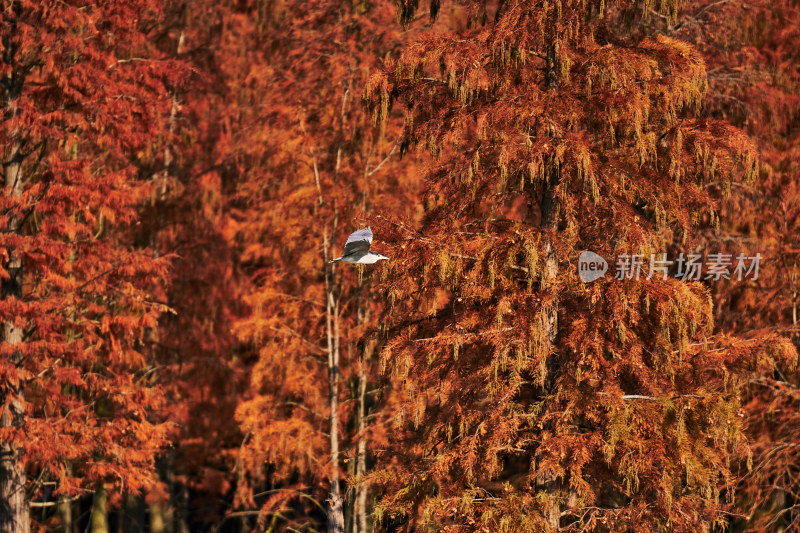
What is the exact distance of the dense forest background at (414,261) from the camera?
11.0m

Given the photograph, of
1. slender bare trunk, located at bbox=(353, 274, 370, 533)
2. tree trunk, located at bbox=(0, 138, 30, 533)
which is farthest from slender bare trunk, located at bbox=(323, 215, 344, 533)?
tree trunk, located at bbox=(0, 138, 30, 533)

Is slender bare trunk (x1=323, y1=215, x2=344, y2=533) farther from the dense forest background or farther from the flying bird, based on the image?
the flying bird

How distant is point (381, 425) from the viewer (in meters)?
18.8

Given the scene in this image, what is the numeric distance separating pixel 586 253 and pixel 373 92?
9.01 feet

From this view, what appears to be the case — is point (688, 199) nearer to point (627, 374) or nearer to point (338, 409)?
point (627, 374)

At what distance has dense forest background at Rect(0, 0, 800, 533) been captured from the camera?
36.2 feet

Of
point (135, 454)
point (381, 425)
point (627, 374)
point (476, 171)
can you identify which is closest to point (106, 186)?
point (135, 454)

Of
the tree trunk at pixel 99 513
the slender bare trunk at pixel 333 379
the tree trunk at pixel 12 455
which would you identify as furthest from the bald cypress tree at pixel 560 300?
the tree trunk at pixel 99 513

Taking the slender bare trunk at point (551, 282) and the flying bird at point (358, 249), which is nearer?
the flying bird at point (358, 249)
